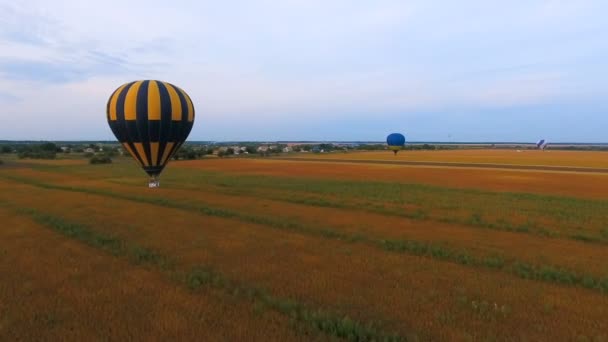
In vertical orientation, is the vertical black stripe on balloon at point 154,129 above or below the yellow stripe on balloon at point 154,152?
above

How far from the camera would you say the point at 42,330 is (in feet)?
18.5

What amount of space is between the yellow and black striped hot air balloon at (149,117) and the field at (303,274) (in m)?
4.34

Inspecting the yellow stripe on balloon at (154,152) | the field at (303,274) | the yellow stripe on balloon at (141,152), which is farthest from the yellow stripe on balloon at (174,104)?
the field at (303,274)

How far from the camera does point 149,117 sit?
18.6 metres

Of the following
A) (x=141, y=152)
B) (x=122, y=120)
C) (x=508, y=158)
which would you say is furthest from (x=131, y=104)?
(x=508, y=158)

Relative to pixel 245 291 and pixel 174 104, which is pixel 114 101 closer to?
pixel 174 104

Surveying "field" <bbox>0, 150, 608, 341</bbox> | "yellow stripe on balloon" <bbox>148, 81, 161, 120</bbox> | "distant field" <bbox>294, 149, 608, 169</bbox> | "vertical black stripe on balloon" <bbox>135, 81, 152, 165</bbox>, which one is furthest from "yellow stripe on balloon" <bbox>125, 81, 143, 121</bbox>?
"distant field" <bbox>294, 149, 608, 169</bbox>

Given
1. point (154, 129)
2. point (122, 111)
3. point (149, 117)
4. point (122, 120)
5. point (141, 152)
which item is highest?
point (122, 111)

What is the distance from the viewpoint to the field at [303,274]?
18.8 ft

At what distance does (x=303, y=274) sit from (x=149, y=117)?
46.8 ft

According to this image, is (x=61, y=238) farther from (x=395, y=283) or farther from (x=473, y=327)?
(x=473, y=327)

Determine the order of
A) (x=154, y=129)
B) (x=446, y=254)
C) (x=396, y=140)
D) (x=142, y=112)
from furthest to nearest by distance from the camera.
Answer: (x=396, y=140) < (x=154, y=129) < (x=142, y=112) < (x=446, y=254)

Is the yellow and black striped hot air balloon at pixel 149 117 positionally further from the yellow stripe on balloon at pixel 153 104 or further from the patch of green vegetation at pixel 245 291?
the patch of green vegetation at pixel 245 291

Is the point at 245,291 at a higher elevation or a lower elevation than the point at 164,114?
lower
